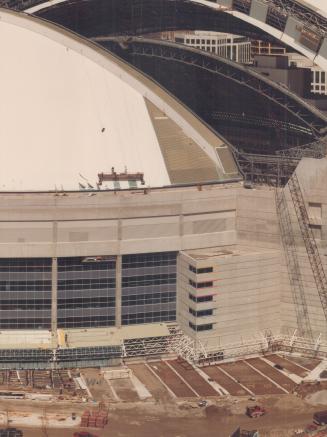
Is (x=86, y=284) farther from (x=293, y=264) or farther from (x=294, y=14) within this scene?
(x=294, y=14)

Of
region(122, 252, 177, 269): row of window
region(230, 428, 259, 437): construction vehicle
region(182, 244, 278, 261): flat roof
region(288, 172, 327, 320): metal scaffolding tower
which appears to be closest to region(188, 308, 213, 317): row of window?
region(182, 244, 278, 261): flat roof

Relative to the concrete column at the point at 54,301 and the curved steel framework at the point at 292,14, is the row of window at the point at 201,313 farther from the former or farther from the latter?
the curved steel framework at the point at 292,14

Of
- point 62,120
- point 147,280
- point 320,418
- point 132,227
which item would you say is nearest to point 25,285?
point 132,227

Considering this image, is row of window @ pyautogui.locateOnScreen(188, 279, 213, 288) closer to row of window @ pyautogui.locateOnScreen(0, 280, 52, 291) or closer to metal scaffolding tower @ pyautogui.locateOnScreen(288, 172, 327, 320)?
metal scaffolding tower @ pyautogui.locateOnScreen(288, 172, 327, 320)

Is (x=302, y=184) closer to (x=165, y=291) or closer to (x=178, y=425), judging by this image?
(x=165, y=291)

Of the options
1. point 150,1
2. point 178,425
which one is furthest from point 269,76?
point 178,425

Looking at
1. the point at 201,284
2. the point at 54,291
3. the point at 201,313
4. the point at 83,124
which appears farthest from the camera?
the point at 83,124

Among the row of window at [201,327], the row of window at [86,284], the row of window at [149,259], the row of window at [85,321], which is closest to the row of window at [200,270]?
the row of window at [149,259]
